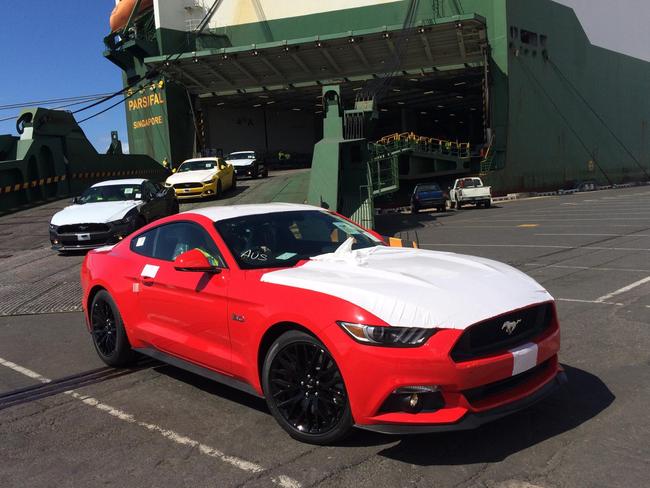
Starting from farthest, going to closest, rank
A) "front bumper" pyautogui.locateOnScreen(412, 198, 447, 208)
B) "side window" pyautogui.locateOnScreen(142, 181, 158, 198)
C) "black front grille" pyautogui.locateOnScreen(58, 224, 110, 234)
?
"front bumper" pyautogui.locateOnScreen(412, 198, 447, 208)
"side window" pyautogui.locateOnScreen(142, 181, 158, 198)
"black front grille" pyautogui.locateOnScreen(58, 224, 110, 234)

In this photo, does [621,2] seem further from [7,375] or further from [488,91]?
[7,375]

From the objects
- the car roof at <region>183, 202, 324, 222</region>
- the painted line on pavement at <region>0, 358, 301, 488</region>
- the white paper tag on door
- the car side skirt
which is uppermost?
the car roof at <region>183, 202, 324, 222</region>

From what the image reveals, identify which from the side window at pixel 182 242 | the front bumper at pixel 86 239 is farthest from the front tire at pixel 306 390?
the front bumper at pixel 86 239

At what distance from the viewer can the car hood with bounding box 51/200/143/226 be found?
1267 cm

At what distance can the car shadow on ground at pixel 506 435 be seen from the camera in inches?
136

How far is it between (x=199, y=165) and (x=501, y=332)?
2094cm

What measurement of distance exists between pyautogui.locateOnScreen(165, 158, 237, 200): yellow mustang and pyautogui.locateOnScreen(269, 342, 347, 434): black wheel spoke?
18417 mm

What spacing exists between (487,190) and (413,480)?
2756 centimetres

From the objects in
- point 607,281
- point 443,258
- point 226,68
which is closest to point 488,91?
point 226,68

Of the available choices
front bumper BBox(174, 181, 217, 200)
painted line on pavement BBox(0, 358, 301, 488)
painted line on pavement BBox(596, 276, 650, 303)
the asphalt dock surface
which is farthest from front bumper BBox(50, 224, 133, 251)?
painted line on pavement BBox(596, 276, 650, 303)

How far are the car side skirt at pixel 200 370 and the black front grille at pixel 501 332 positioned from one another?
1456 millimetres

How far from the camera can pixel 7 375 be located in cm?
565

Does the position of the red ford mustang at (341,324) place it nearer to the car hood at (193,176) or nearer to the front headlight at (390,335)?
the front headlight at (390,335)

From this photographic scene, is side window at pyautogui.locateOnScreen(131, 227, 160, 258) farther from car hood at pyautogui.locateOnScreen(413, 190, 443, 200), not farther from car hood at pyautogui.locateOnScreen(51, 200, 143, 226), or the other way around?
car hood at pyautogui.locateOnScreen(413, 190, 443, 200)
